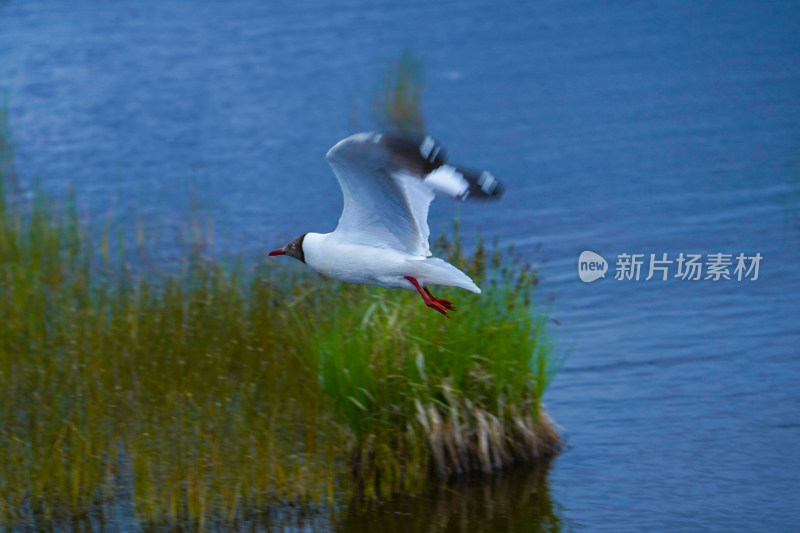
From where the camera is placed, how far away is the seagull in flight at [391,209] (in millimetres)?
5496

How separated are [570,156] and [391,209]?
11558 millimetres

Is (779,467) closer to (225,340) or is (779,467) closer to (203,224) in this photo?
(225,340)

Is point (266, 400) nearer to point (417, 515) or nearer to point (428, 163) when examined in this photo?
point (417, 515)

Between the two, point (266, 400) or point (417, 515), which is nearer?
point (417, 515)

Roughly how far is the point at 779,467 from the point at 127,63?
2033 centimetres

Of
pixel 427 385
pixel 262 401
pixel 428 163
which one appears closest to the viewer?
pixel 428 163

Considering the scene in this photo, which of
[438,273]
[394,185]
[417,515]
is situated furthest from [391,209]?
[417,515]

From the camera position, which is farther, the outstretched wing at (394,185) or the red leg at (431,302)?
the red leg at (431,302)

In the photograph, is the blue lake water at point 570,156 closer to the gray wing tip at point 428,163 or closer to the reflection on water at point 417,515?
the reflection on water at point 417,515

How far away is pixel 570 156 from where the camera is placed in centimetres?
1730

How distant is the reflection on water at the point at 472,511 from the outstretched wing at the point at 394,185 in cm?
197

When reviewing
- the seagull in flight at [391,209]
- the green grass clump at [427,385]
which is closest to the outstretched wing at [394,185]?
the seagull in flight at [391,209]

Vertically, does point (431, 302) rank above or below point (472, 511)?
above

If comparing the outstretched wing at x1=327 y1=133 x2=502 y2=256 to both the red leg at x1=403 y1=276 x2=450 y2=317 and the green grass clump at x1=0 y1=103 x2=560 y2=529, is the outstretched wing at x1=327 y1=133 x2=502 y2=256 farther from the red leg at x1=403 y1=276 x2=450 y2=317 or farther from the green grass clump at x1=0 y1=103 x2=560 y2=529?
the green grass clump at x1=0 y1=103 x2=560 y2=529
